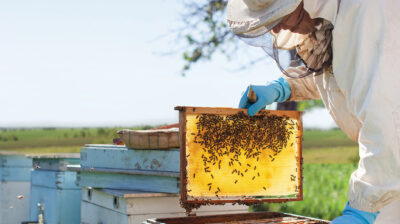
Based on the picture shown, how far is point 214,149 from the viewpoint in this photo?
9.95 ft

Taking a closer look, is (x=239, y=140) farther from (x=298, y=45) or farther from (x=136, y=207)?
(x=136, y=207)

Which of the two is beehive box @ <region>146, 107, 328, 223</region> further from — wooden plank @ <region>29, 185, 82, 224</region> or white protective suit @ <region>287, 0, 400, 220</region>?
wooden plank @ <region>29, 185, 82, 224</region>

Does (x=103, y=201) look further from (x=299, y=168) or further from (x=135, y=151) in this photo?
(x=299, y=168)

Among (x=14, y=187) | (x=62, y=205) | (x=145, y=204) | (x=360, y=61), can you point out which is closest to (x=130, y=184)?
(x=145, y=204)

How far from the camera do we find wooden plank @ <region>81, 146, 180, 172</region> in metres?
3.72

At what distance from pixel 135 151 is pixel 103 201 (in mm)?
528

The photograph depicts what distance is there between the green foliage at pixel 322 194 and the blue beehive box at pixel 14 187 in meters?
4.57

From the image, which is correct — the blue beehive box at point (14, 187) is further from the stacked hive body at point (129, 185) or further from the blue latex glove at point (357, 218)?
the blue latex glove at point (357, 218)

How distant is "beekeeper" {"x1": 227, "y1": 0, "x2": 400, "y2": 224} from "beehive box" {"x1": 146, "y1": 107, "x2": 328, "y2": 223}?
0.62m

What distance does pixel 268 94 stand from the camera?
3180 millimetres

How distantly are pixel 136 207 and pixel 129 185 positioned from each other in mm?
399

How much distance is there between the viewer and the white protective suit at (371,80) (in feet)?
7.16

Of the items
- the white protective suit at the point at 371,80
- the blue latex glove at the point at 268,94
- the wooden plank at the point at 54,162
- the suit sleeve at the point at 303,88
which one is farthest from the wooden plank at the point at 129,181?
the white protective suit at the point at 371,80

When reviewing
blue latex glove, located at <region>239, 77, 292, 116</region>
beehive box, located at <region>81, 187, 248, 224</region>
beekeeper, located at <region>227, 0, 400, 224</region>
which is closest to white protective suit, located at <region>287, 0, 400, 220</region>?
beekeeper, located at <region>227, 0, 400, 224</region>
